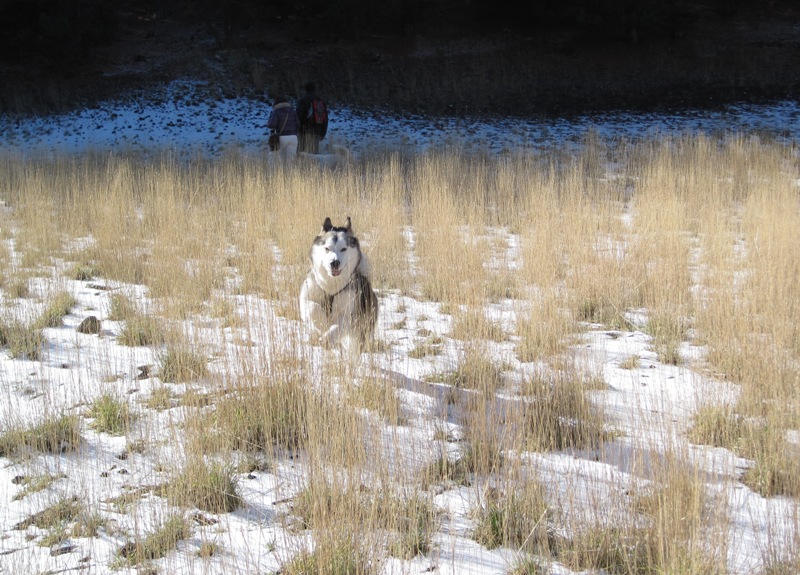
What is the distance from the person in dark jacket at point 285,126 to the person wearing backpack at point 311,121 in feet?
1.98

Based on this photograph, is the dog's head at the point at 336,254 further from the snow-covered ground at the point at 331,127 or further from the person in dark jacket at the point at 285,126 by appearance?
the snow-covered ground at the point at 331,127

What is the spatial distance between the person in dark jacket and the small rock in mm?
6809

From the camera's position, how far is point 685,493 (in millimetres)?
2607

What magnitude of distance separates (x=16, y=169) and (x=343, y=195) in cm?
555

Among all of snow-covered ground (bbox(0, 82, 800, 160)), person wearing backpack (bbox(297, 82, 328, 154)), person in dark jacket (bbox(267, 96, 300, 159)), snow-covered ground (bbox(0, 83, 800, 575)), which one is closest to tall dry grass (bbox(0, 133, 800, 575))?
snow-covered ground (bbox(0, 83, 800, 575))

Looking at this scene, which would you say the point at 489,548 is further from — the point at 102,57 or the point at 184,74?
the point at 102,57

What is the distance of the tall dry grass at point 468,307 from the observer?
2688 millimetres

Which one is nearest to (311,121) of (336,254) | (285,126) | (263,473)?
(285,126)

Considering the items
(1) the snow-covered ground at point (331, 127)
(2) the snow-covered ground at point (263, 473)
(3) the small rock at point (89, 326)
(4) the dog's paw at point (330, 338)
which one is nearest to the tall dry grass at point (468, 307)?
(2) the snow-covered ground at point (263, 473)

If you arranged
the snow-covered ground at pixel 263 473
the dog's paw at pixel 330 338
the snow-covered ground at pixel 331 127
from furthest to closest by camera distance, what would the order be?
the snow-covered ground at pixel 331 127, the dog's paw at pixel 330 338, the snow-covered ground at pixel 263 473

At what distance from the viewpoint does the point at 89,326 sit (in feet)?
17.1

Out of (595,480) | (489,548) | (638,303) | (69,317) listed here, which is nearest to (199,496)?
(489,548)

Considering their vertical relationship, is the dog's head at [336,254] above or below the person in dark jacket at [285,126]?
below

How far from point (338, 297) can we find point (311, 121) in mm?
8905
